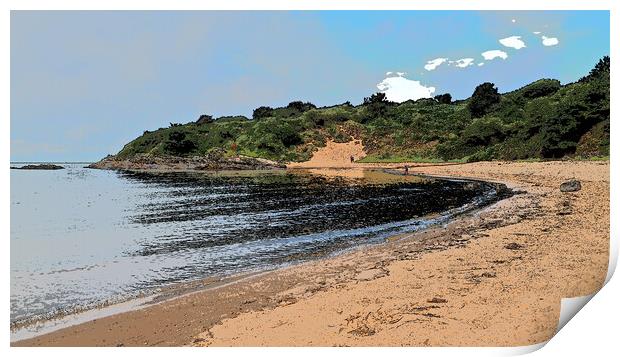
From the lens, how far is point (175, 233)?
1182 cm

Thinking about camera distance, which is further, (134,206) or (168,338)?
(134,206)

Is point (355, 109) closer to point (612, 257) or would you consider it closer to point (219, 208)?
point (219, 208)

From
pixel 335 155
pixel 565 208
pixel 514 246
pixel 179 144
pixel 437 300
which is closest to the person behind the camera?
pixel 437 300

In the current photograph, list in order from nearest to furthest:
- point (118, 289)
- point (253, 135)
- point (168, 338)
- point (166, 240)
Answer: point (168, 338), point (118, 289), point (166, 240), point (253, 135)

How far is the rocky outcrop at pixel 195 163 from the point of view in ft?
156

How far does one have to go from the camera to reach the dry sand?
5238 mm

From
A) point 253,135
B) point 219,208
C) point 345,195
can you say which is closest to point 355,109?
point 253,135

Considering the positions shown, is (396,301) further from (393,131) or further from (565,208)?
(393,131)

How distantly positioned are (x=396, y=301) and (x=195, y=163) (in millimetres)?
44966

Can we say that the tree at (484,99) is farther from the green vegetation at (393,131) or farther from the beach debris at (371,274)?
the beach debris at (371,274)

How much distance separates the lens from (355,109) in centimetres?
5884

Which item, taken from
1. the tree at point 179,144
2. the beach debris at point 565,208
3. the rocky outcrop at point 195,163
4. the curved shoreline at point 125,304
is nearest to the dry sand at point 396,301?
the curved shoreline at point 125,304

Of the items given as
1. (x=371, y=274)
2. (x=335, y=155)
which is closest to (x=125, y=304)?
(x=371, y=274)
